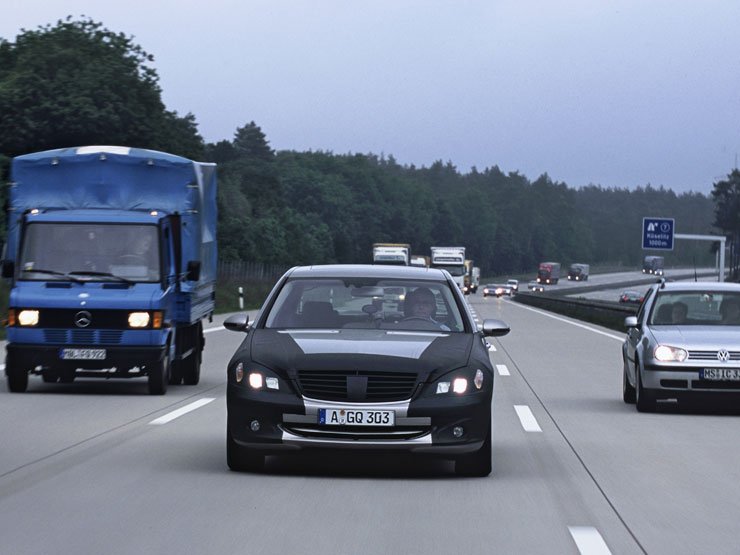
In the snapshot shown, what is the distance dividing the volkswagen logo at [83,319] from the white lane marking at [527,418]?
4810mm

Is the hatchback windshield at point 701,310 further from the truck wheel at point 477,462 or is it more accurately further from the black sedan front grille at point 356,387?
the black sedan front grille at point 356,387

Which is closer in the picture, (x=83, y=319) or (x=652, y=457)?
(x=652, y=457)

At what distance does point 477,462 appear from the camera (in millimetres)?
9195

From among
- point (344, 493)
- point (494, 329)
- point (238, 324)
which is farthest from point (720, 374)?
point (344, 493)

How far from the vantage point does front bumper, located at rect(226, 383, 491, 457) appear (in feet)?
29.1

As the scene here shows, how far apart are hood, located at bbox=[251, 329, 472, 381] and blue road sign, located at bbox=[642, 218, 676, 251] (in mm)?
56270

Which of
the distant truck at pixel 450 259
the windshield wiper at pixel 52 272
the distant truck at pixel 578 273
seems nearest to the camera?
the windshield wiper at pixel 52 272

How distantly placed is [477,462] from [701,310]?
664 centimetres

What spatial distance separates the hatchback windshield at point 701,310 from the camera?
1498cm

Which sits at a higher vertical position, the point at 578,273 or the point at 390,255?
the point at 390,255

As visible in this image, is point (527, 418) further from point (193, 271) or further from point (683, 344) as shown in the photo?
point (193, 271)

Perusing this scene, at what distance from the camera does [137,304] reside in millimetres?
15445

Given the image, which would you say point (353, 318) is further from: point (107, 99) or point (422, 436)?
point (107, 99)

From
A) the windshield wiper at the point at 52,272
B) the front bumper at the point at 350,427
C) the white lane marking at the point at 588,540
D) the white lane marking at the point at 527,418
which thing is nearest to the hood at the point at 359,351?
the front bumper at the point at 350,427
